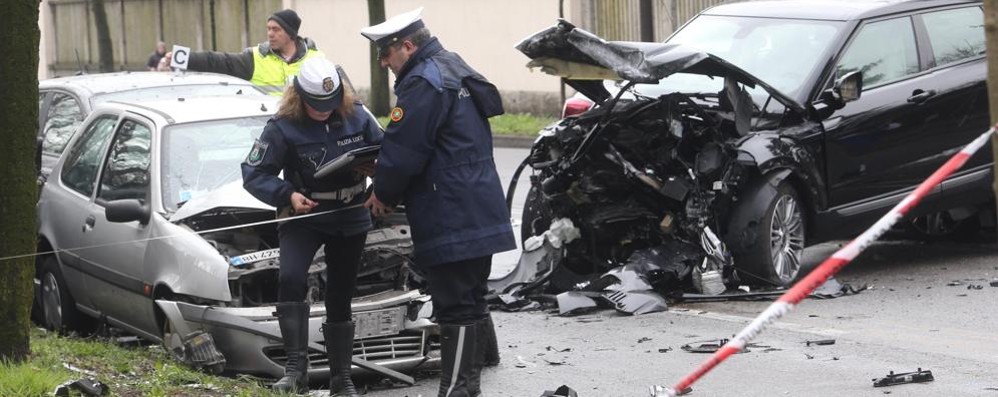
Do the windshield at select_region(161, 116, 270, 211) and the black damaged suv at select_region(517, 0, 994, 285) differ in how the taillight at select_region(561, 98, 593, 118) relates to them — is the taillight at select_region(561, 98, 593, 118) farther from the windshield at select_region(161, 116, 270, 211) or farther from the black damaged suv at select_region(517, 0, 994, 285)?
the windshield at select_region(161, 116, 270, 211)

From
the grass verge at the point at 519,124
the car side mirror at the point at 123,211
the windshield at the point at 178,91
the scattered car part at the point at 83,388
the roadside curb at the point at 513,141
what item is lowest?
the roadside curb at the point at 513,141

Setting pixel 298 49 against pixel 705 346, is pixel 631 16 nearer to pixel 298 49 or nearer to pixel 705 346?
pixel 298 49

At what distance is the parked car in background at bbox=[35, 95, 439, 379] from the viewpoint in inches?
286

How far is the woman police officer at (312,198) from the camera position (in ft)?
22.7

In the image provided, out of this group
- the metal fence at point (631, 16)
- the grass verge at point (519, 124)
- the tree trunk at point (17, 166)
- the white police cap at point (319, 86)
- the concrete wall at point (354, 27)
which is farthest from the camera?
the concrete wall at point (354, 27)

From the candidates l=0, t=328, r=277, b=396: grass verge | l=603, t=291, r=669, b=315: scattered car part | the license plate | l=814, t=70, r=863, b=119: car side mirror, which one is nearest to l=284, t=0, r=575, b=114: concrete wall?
l=814, t=70, r=863, b=119: car side mirror

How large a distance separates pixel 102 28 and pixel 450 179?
Result: 28920mm

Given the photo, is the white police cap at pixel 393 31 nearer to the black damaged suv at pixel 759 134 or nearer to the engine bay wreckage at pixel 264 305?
the engine bay wreckage at pixel 264 305

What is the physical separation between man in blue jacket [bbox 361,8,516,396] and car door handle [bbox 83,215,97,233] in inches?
103

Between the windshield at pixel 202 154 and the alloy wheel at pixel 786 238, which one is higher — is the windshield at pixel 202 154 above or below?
above

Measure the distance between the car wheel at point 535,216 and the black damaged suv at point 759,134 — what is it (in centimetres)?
1

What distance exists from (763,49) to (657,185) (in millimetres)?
1699

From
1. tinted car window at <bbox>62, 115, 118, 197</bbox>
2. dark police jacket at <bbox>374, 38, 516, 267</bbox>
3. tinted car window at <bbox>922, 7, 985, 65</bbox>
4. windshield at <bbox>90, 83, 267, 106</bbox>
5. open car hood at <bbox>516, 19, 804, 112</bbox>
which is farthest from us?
windshield at <bbox>90, 83, 267, 106</bbox>

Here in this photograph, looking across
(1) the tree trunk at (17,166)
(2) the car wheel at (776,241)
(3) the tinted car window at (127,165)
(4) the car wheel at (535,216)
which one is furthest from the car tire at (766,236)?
(1) the tree trunk at (17,166)
